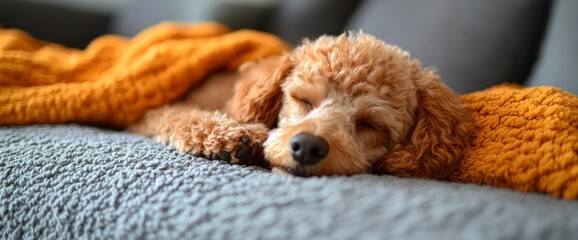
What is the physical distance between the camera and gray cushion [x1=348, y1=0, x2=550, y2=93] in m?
1.42

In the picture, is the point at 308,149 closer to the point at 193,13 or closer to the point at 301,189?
the point at 301,189

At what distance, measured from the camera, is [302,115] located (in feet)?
3.76

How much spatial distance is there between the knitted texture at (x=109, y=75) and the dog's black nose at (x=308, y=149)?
2.33ft

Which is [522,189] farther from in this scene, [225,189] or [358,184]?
[225,189]

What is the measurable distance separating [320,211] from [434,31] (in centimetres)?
114

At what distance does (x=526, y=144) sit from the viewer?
0.88 m

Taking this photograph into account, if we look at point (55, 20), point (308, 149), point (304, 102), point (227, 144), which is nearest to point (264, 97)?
point (304, 102)

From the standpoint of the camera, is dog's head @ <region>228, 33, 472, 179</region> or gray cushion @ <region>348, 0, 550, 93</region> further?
gray cushion @ <region>348, 0, 550, 93</region>

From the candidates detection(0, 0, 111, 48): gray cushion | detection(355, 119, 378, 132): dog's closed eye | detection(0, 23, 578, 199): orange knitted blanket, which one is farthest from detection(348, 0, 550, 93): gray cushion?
detection(0, 0, 111, 48): gray cushion

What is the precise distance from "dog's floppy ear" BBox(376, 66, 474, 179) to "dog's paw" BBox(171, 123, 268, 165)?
1.06ft

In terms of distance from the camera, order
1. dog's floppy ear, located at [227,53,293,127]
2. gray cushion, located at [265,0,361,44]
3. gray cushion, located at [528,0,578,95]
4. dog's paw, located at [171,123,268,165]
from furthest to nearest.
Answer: gray cushion, located at [265,0,361,44] → dog's floppy ear, located at [227,53,293,127] → gray cushion, located at [528,0,578,95] → dog's paw, located at [171,123,268,165]

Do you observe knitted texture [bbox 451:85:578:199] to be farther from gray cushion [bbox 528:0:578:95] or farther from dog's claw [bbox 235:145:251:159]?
dog's claw [bbox 235:145:251:159]

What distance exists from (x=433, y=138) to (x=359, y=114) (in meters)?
0.19

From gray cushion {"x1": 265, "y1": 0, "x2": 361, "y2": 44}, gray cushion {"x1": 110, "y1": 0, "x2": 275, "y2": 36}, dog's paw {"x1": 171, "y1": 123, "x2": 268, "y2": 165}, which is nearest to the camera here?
dog's paw {"x1": 171, "y1": 123, "x2": 268, "y2": 165}
